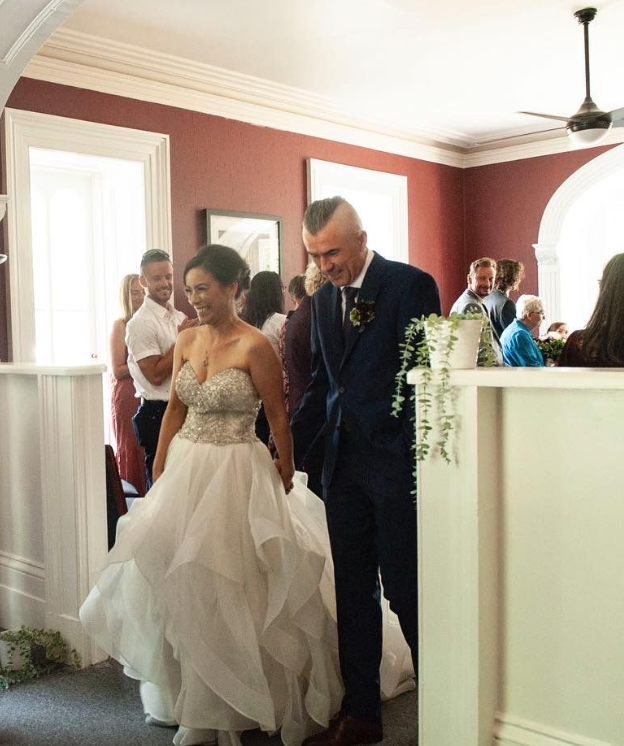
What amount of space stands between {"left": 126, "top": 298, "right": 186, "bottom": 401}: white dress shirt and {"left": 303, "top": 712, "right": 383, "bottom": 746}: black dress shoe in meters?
1.87

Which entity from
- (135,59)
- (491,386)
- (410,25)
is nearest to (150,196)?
(135,59)

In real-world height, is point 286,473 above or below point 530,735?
above

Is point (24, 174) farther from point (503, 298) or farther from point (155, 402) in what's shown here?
point (503, 298)

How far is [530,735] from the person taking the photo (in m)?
2.10

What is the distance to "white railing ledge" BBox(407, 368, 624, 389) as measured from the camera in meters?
1.86

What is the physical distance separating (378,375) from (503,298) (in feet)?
12.4

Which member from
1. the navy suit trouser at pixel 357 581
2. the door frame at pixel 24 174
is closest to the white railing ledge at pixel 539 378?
the navy suit trouser at pixel 357 581

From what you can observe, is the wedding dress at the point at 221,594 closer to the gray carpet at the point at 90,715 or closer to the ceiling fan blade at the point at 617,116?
the gray carpet at the point at 90,715

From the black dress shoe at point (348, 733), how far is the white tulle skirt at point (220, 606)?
6 cm

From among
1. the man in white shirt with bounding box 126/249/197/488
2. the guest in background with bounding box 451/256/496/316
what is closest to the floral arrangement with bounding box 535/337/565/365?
the guest in background with bounding box 451/256/496/316

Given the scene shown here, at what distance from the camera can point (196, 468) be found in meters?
2.92

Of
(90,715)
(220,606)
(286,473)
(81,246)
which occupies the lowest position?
(90,715)

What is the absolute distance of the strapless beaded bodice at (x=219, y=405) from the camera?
2.95 metres

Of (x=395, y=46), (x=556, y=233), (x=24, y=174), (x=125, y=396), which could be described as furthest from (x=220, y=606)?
(x=556, y=233)
